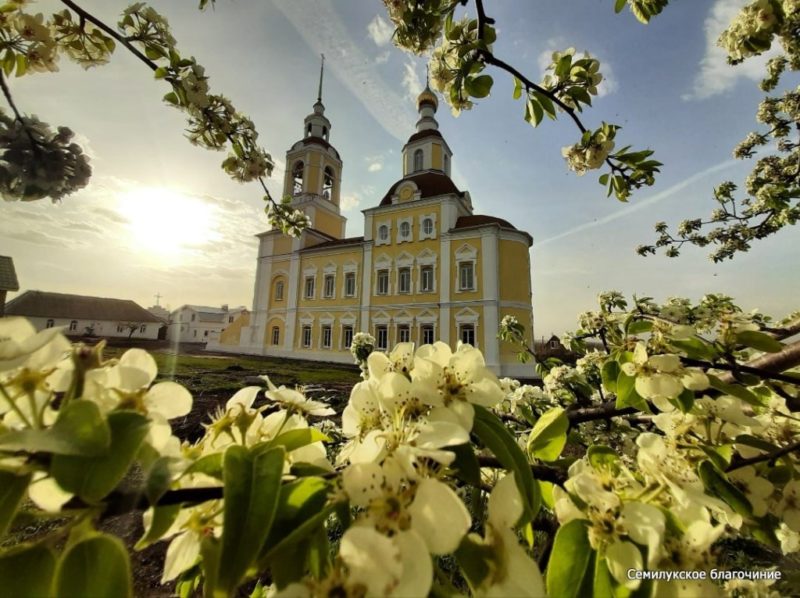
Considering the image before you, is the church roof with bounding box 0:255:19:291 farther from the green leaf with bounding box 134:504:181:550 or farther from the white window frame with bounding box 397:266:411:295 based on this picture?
the white window frame with bounding box 397:266:411:295

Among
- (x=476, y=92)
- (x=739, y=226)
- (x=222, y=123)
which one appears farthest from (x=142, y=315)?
(x=739, y=226)

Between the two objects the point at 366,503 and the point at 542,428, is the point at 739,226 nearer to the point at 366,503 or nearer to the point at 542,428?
the point at 542,428

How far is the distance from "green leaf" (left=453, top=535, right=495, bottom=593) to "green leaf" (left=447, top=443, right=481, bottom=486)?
2.6 inches

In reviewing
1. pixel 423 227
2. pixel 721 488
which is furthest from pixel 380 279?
pixel 721 488

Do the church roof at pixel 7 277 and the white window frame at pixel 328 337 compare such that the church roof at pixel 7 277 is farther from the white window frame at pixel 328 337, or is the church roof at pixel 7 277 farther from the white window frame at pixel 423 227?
the white window frame at pixel 328 337

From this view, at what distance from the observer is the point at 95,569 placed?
10.7 inches

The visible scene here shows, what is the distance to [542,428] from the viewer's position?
1.91ft

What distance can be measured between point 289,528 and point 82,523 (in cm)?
17

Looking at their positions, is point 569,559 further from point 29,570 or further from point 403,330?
point 403,330

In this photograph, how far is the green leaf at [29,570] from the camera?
275mm

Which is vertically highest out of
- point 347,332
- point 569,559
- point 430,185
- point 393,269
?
point 430,185

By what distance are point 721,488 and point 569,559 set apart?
298mm

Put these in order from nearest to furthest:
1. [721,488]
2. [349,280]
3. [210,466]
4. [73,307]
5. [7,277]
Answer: [210,466] → [721,488] → [7,277] → [73,307] → [349,280]

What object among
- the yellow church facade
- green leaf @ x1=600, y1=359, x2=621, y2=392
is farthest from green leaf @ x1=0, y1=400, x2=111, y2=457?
the yellow church facade
